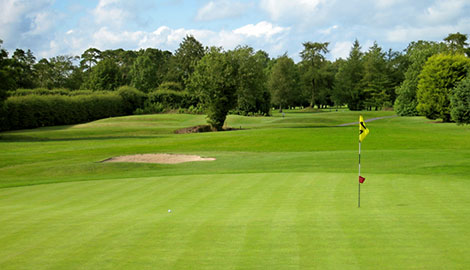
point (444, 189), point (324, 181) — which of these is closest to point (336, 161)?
point (324, 181)

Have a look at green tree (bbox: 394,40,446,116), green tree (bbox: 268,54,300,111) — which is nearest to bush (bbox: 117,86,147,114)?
green tree (bbox: 268,54,300,111)

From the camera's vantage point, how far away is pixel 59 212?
29.2 ft

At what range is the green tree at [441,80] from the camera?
52500 millimetres

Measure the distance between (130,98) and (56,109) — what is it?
16.5 m

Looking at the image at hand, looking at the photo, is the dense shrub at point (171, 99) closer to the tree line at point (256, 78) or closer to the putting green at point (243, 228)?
the tree line at point (256, 78)

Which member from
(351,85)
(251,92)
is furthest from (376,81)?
(251,92)

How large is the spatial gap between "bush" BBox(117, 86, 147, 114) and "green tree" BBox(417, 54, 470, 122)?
43199mm

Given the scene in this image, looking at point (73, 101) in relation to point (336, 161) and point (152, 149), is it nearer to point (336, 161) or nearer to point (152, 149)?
point (152, 149)

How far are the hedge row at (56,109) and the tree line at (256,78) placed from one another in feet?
13.5

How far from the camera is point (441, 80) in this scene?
53250 millimetres

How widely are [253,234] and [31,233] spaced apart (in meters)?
3.75

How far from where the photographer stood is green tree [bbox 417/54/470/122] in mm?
52500

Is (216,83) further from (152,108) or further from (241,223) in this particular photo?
(241,223)

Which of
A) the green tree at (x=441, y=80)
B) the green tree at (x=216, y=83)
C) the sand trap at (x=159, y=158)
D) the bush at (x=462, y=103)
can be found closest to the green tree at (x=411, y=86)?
the green tree at (x=441, y=80)
